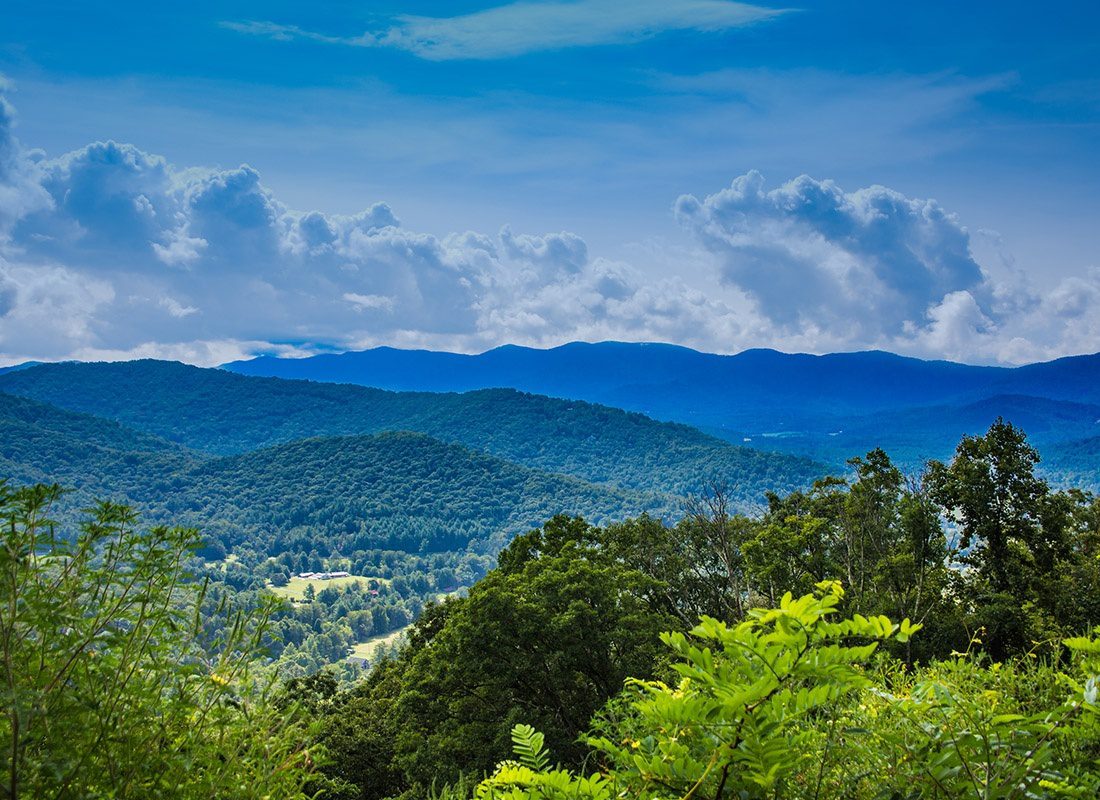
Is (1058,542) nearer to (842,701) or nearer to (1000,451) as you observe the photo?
(1000,451)

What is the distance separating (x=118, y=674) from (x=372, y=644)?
10834cm

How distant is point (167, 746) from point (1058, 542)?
2275 cm

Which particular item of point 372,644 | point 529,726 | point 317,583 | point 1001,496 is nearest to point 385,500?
point 317,583

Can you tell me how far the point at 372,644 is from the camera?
104 meters

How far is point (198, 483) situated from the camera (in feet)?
624

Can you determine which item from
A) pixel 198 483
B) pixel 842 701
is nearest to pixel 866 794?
pixel 842 701

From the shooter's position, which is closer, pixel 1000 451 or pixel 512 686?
pixel 512 686

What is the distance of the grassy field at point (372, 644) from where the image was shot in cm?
9625

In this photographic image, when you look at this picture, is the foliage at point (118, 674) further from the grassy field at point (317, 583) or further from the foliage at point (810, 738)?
the grassy field at point (317, 583)

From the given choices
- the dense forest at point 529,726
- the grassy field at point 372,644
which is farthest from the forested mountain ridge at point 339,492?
the dense forest at point 529,726

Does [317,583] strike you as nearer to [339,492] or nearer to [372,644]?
[372,644]

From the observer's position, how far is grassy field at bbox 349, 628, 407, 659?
9625cm

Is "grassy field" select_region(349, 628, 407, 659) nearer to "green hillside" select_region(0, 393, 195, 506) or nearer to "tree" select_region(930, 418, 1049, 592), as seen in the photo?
"tree" select_region(930, 418, 1049, 592)

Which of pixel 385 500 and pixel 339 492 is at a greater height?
pixel 339 492
